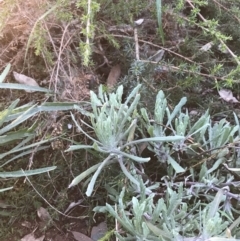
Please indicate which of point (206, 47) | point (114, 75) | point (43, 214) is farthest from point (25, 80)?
point (206, 47)

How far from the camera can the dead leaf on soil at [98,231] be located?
1.41m

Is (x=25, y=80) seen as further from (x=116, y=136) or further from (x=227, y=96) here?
(x=227, y=96)

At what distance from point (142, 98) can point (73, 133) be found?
215mm

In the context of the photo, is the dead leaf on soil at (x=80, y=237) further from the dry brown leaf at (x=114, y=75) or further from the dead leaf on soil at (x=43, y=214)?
the dry brown leaf at (x=114, y=75)

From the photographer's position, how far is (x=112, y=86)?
1.45 metres

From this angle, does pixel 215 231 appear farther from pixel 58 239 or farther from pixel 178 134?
pixel 58 239

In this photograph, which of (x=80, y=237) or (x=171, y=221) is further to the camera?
(x=80, y=237)

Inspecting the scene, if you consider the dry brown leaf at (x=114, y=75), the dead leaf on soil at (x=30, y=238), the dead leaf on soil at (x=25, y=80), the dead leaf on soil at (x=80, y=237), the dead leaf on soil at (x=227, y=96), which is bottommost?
the dead leaf on soil at (x=80, y=237)

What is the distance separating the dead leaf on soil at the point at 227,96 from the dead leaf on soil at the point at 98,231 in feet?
1.64

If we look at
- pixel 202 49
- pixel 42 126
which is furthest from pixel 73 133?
pixel 202 49

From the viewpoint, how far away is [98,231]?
1.42 meters

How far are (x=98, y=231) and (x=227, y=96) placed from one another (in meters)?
0.54

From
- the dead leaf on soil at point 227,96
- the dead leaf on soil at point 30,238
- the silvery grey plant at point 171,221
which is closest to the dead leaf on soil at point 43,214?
the dead leaf on soil at point 30,238

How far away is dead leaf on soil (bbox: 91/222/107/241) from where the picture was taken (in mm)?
1414
